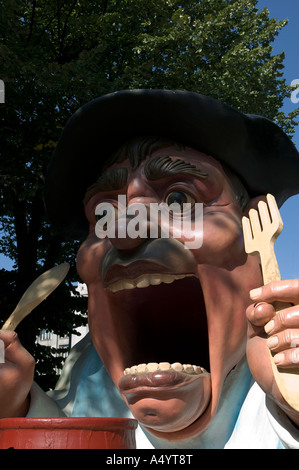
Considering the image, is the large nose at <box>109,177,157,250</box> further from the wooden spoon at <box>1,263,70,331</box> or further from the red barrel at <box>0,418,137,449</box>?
the red barrel at <box>0,418,137,449</box>

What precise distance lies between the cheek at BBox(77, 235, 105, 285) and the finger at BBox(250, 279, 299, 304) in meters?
0.95

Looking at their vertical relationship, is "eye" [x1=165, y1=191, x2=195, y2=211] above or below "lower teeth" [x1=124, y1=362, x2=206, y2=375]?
above

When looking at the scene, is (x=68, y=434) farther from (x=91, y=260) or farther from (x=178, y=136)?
(x=178, y=136)

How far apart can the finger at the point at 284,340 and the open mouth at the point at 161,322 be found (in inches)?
26.0

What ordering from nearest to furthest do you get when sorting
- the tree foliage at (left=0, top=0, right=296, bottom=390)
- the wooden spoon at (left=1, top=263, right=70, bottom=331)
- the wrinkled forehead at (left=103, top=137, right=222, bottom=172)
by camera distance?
the wooden spoon at (left=1, top=263, right=70, bottom=331) → the wrinkled forehead at (left=103, top=137, right=222, bottom=172) → the tree foliage at (left=0, top=0, right=296, bottom=390)

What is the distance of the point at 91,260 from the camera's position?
88.7 inches

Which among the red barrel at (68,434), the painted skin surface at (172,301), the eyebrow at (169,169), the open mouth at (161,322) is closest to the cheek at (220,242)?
the painted skin surface at (172,301)

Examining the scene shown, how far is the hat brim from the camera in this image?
2.20 m

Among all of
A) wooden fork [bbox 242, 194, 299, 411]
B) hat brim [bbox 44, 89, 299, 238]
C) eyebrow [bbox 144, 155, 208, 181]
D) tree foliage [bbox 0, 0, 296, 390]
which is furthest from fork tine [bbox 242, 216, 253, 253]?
tree foliage [bbox 0, 0, 296, 390]

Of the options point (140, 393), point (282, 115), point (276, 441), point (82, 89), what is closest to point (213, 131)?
point (140, 393)

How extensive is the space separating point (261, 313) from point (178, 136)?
113 centimetres

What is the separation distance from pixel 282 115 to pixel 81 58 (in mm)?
3719

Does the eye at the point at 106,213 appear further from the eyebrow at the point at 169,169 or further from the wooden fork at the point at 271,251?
the wooden fork at the point at 271,251

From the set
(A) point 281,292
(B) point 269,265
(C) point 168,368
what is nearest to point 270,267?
(B) point 269,265
